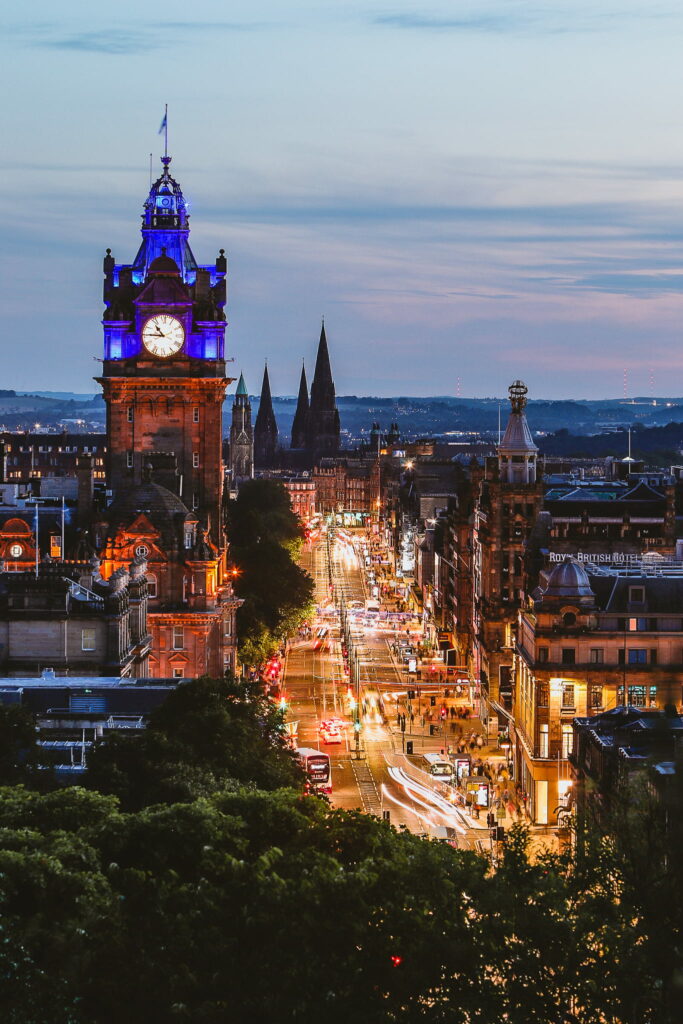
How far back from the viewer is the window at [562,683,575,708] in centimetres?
10481

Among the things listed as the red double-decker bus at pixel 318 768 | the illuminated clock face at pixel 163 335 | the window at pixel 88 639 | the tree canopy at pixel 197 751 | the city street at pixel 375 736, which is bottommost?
the city street at pixel 375 736

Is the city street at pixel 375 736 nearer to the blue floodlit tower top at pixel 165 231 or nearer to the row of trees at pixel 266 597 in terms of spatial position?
the row of trees at pixel 266 597

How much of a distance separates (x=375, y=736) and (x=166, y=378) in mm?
33828

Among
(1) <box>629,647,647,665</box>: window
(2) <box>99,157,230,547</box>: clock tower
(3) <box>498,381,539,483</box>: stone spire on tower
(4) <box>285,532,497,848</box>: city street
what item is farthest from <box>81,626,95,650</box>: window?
(3) <box>498,381,539,483</box>: stone spire on tower

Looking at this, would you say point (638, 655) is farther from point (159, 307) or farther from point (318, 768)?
point (159, 307)

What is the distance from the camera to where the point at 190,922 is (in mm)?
52281

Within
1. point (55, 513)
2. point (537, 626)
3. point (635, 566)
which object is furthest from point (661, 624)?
point (55, 513)

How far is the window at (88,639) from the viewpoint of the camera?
9738cm

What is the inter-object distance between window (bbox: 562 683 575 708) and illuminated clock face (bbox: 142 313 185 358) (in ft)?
168

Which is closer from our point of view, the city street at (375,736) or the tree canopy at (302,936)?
the tree canopy at (302,936)

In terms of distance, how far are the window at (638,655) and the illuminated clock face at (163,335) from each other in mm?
52508

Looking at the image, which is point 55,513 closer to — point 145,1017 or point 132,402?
point 132,402

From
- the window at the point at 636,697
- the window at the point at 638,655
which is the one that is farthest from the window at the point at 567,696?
the window at the point at 638,655

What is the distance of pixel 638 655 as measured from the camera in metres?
105
